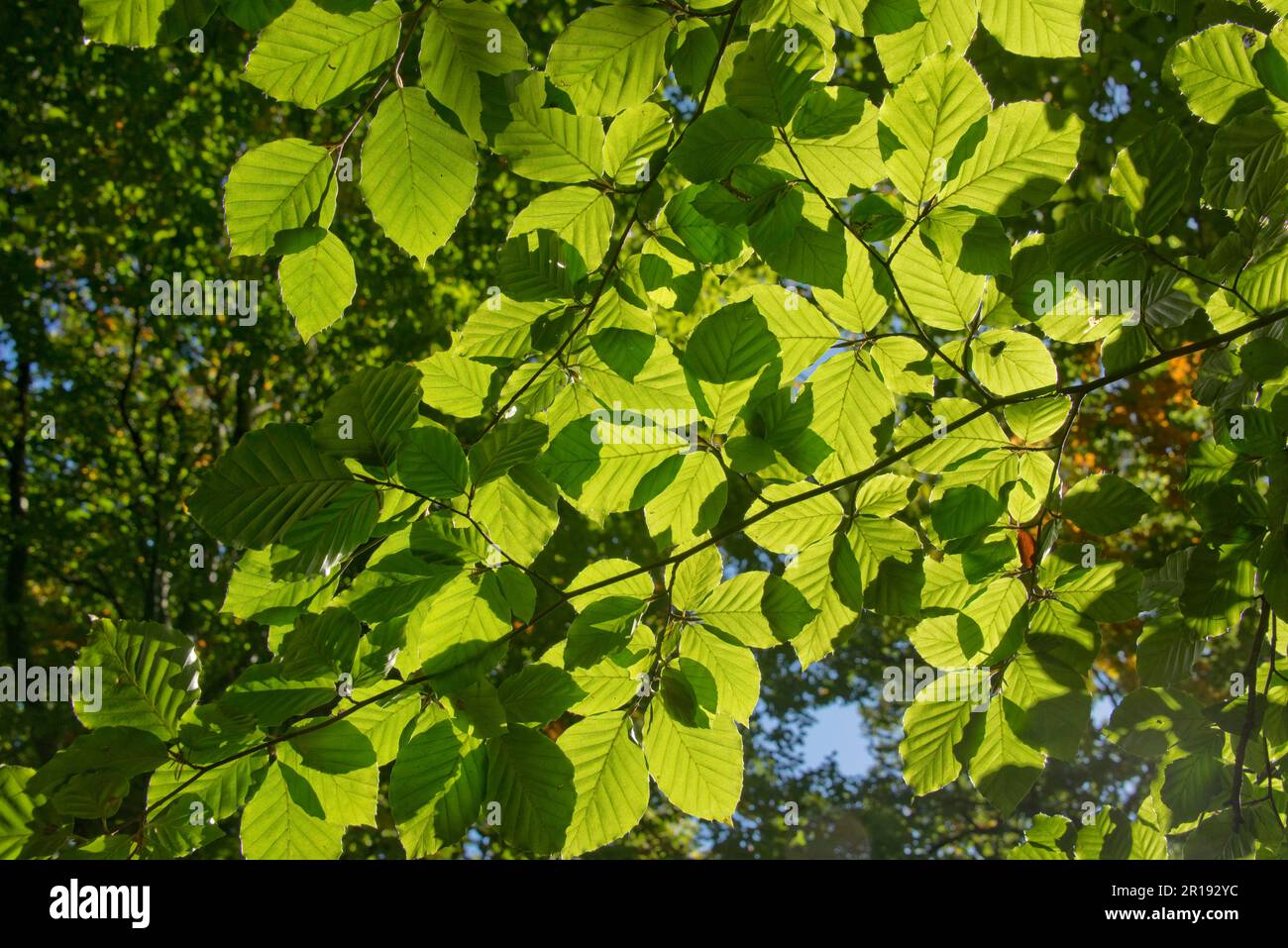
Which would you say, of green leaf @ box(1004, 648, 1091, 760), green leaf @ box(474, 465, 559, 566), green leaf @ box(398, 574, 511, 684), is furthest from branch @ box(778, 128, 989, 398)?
green leaf @ box(398, 574, 511, 684)

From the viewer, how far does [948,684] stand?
1.46 meters

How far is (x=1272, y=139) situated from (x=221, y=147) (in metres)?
7.78

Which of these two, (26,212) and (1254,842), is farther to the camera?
(26,212)

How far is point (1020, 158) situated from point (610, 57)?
0.59m

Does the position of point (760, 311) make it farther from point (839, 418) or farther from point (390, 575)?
point (390, 575)

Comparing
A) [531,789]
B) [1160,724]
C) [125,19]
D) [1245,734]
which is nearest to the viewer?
[125,19]

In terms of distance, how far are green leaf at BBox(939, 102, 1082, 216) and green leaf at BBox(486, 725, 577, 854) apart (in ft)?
3.17

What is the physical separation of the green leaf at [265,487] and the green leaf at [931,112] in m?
0.87

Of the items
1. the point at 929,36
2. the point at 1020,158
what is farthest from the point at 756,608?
the point at 929,36

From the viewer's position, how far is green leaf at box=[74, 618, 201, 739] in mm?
1115

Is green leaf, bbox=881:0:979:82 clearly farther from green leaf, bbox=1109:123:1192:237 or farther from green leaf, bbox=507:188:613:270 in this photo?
green leaf, bbox=507:188:613:270

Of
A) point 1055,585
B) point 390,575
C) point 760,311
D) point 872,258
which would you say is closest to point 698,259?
point 760,311

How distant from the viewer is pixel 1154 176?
130cm

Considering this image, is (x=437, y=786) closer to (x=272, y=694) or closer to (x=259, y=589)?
(x=272, y=694)
